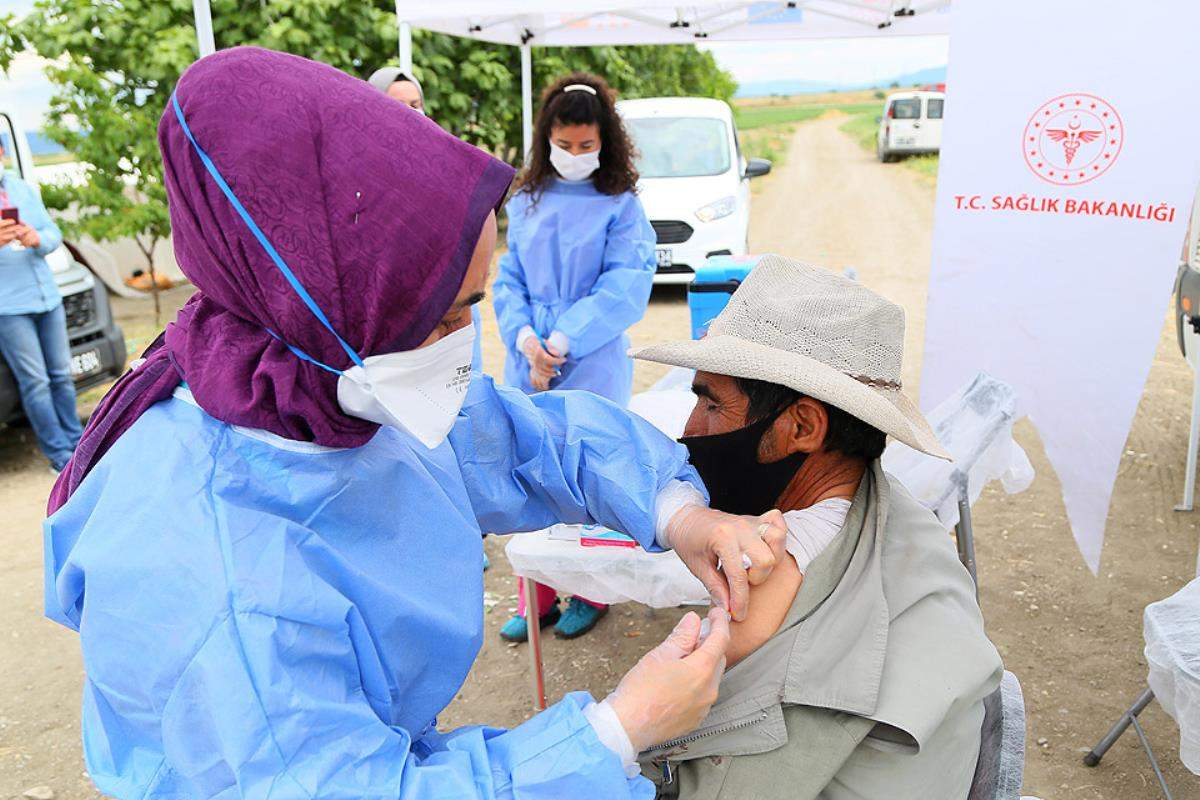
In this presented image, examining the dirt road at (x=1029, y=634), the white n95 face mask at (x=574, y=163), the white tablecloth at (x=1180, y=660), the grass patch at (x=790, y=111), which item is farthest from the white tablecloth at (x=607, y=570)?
the grass patch at (x=790, y=111)

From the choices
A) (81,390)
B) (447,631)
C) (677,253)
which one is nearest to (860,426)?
(447,631)

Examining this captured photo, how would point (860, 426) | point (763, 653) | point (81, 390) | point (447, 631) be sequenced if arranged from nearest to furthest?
point (447, 631) → point (763, 653) → point (860, 426) → point (81, 390)

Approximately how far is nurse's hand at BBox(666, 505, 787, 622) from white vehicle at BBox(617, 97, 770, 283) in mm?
7107

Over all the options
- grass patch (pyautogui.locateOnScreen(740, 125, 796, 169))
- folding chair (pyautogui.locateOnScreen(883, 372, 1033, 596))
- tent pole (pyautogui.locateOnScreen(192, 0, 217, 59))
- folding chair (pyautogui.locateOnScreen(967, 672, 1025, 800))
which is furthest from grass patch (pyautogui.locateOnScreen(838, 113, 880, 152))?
folding chair (pyautogui.locateOnScreen(967, 672, 1025, 800))

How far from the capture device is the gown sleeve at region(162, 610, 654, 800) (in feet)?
2.95

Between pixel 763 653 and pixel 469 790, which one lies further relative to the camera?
pixel 763 653

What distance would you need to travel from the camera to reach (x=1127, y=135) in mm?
3016

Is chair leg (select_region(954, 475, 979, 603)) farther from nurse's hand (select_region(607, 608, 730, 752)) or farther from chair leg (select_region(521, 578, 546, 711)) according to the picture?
nurse's hand (select_region(607, 608, 730, 752))

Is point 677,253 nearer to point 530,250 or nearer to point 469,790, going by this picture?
point 530,250

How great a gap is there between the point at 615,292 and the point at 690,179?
5.75m

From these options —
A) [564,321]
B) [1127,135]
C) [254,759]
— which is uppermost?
[1127,135]

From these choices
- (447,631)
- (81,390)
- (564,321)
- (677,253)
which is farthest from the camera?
(677,253)

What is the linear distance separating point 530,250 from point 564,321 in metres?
0.35

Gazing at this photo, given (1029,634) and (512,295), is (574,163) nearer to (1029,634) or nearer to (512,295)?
(512,295)
